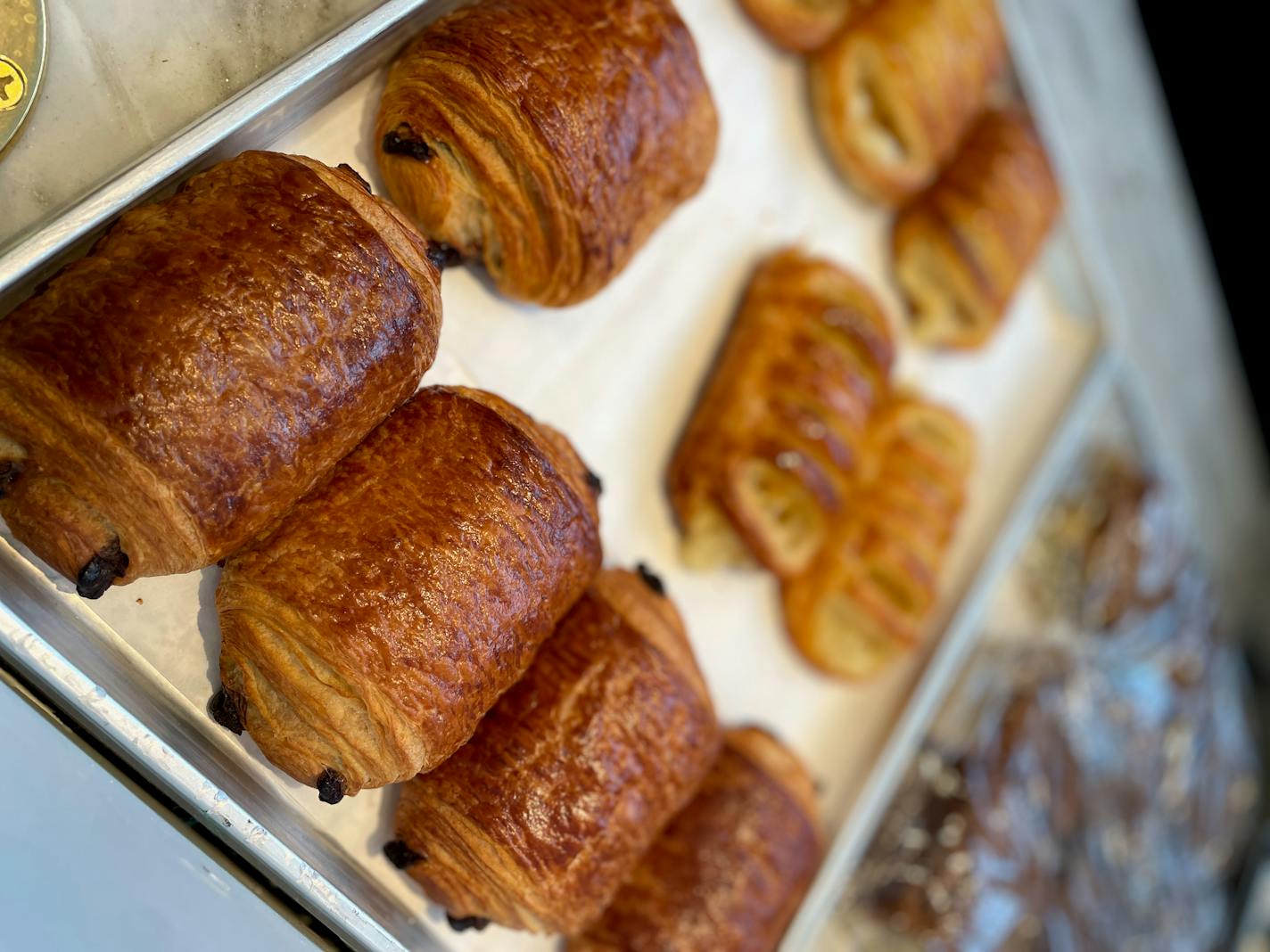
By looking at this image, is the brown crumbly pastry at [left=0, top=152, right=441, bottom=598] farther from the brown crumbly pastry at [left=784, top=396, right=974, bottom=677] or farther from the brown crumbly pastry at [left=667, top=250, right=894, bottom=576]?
the brown crumbly pastry at [left=784, top=396, right=974, bottom=677]

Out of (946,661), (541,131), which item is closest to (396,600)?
(541,131)

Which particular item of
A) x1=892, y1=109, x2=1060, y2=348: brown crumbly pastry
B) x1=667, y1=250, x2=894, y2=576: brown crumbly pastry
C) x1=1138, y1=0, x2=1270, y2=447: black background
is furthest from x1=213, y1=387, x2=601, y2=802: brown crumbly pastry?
x1=1138, y1=0, x2=1270, y2=447: black background

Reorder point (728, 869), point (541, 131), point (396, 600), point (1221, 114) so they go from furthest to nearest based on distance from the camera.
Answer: point (1221, 114) → point (728, 869) → point (541, 131) → point (396, 600)

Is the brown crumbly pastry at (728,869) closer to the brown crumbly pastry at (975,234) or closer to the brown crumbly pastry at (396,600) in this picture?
the brown crumbly pastry at (396,600)

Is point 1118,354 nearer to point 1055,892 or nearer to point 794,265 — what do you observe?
point 794,265

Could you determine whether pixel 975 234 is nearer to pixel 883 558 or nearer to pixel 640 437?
pixel 883 558

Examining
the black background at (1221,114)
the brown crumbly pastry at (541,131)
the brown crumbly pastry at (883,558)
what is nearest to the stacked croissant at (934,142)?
the brown crumbly pastry at (883,558)
